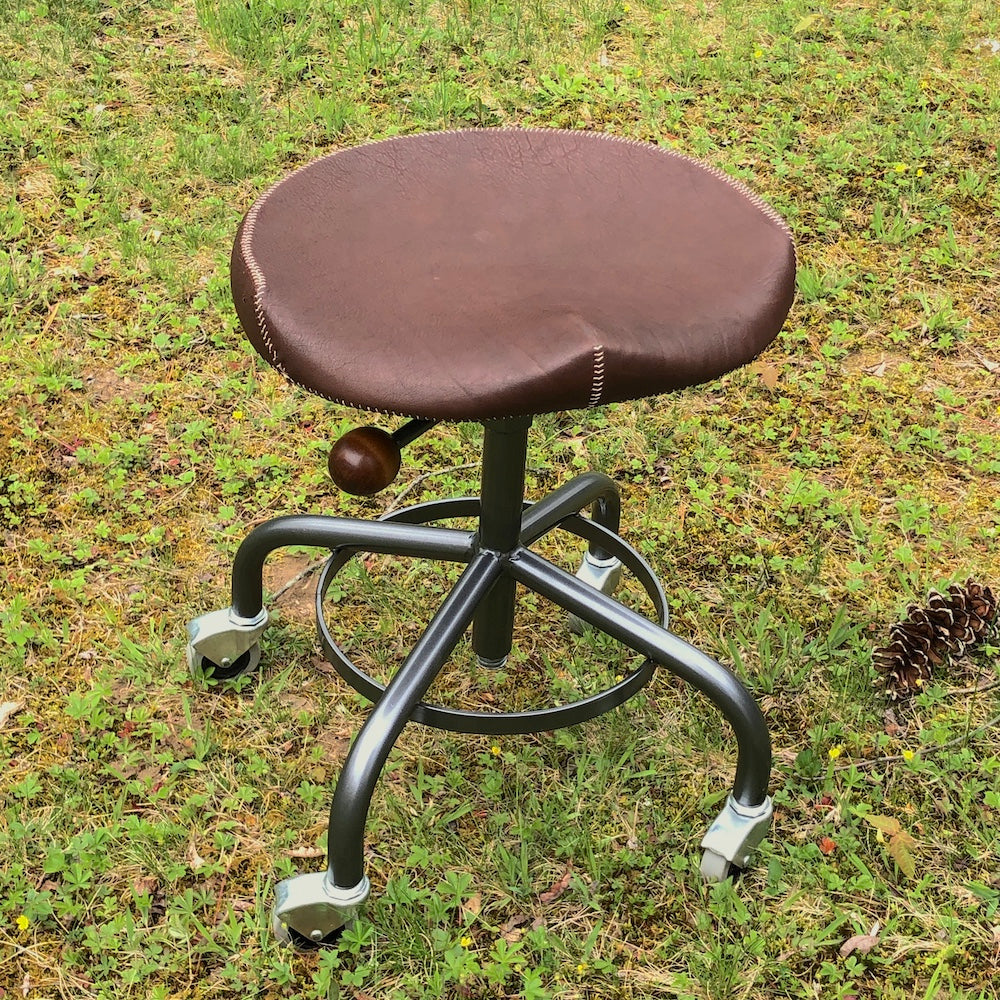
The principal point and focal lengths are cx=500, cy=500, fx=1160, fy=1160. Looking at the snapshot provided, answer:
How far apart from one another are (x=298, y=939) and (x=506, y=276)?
0.96 m

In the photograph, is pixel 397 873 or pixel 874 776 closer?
pixel 397 873

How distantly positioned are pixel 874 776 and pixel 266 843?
0.95 m

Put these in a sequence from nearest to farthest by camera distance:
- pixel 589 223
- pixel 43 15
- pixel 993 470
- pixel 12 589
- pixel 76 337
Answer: pixel 589 223 → pixel 12 589 → pixel 993 470 → pixel 76 337 → pixel 43 15

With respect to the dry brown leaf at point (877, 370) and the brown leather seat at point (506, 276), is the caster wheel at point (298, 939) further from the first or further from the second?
the dry brown leaf at point (877, 370)

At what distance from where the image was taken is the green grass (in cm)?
165

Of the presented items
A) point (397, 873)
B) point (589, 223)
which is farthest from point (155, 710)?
point (589, 223)

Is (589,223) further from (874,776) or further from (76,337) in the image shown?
(76,337)

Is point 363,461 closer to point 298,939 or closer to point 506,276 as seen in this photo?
point 506,276

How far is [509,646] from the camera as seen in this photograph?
6.51 feet

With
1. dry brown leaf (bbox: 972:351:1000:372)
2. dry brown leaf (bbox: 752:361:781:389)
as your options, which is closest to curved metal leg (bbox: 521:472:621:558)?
dry brown leaf (bbox: 752:361:781:389)

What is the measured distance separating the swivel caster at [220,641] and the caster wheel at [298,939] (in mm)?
468

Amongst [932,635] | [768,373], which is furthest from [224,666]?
[768,373]

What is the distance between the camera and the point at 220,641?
192 centimetres

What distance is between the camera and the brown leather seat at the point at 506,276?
1221 millimetres
